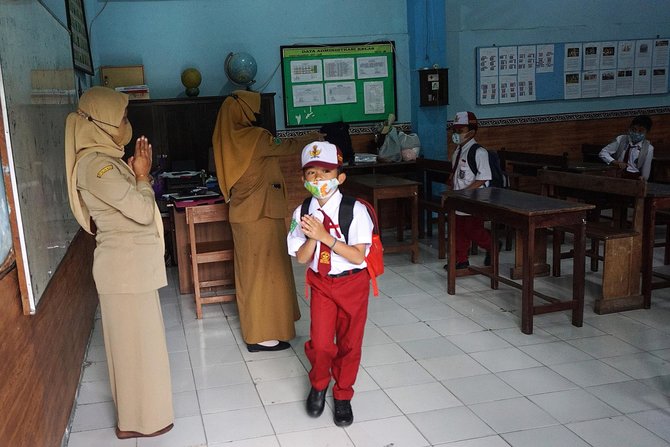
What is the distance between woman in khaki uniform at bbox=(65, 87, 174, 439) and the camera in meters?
2.65

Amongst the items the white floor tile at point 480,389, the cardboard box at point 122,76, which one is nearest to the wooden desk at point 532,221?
the white floor tile at point 480,389

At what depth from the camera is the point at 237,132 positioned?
3.79 metres

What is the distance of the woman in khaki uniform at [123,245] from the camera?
2650 mm

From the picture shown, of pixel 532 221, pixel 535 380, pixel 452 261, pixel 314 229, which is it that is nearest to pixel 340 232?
pixel 314 229

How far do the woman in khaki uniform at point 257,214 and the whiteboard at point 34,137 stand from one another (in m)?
0.92

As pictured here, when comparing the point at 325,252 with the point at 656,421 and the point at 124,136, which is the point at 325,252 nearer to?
the point at 124,136

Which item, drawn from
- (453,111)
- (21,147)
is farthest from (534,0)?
(21,147)

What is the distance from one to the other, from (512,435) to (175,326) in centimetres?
252

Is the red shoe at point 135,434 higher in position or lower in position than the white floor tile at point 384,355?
higher

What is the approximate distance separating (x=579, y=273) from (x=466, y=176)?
1439mm

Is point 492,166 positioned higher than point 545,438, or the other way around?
point 492,166

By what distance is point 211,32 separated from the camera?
262 inches

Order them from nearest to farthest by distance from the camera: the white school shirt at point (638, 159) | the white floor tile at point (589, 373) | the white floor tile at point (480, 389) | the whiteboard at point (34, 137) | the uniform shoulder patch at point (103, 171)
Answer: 1. the whiteboard at point (34, 137)
2. the uniform shoulder patch at point (103, 171)
3. the white floor tile at point (480, 389)
4. the white floor tile at point (589, 373)
5. the white school shirt at point (638, 159)

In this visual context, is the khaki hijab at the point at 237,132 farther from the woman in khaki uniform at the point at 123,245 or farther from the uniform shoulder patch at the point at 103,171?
the uniform shoulder patch at the point at 103,171
